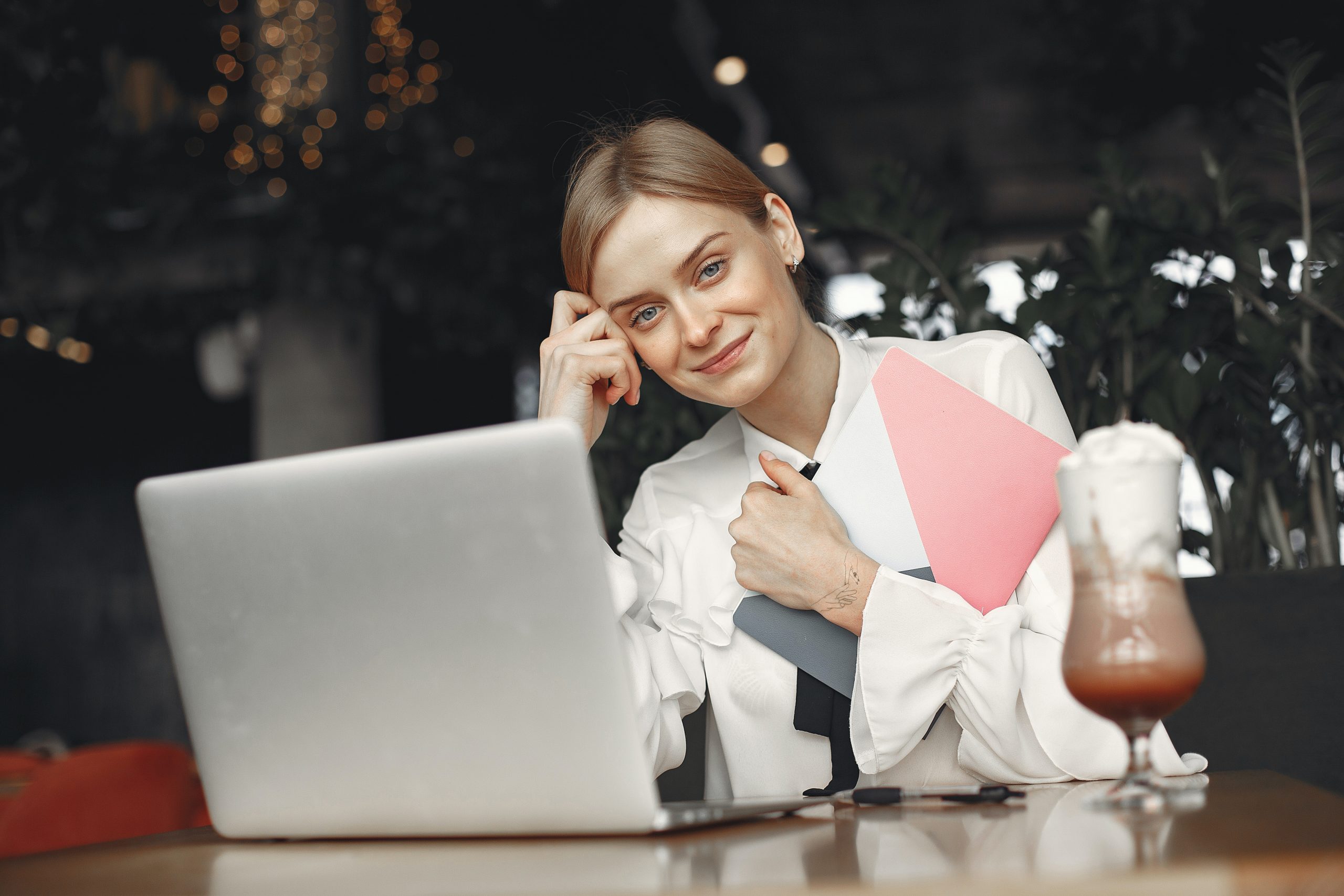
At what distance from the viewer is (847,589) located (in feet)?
3.66

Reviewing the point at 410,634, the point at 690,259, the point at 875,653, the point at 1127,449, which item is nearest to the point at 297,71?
the point at 690,259

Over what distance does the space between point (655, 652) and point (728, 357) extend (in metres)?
0.36

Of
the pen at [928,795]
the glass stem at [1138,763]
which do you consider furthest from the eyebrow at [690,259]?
the glass stem at [1138,763]

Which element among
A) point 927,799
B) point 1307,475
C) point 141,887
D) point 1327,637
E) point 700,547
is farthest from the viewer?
point 1307,475

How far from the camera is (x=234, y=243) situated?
14.2 ft

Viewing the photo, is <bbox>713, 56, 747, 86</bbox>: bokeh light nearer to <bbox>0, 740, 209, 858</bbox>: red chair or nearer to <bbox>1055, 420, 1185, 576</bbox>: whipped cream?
<bbox>0, 740, 209, 858</bbox>: red chair

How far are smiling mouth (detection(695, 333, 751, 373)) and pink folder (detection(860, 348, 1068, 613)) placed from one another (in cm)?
20

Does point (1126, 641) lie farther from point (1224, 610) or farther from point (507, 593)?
point (1224, 610)

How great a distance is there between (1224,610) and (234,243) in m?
3.88

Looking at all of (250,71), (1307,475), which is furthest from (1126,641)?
(250,71)

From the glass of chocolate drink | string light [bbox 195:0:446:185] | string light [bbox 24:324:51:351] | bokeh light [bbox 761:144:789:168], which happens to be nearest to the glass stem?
the glass of chocolate drink

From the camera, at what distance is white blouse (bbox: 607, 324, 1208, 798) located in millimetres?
1062

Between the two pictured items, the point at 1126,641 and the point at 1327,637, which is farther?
the point at 1327,637

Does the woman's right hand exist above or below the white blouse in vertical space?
above
